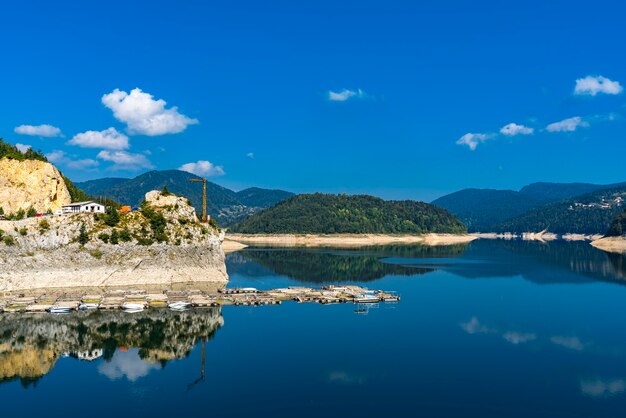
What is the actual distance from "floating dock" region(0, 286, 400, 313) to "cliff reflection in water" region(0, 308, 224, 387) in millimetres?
2835

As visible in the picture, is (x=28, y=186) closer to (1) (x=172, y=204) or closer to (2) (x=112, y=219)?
(2) (x=112, y=219)

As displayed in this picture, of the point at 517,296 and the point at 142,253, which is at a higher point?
the point at 142,253

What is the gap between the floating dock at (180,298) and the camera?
78750 mm

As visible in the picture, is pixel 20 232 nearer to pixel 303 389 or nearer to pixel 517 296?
pixel 303 389

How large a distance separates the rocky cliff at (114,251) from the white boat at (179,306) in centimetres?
1936

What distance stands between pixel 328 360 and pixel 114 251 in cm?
5750

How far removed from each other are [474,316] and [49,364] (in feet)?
199

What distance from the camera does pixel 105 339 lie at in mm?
64562

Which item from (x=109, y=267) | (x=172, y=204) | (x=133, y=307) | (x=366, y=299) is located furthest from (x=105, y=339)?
(x=172, y=204)

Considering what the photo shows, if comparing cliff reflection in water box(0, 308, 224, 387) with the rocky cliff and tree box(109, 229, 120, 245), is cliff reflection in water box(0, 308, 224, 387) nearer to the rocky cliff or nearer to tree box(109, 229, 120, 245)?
the rocky cliff

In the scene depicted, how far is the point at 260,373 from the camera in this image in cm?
5328

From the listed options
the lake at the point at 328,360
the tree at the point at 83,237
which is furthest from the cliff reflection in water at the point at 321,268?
the tree at the point at 83,237

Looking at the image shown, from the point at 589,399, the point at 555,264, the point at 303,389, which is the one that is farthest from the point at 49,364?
the point at 555,264

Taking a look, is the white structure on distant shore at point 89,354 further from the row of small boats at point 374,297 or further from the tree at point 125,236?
the row of small boats at point 374,297
